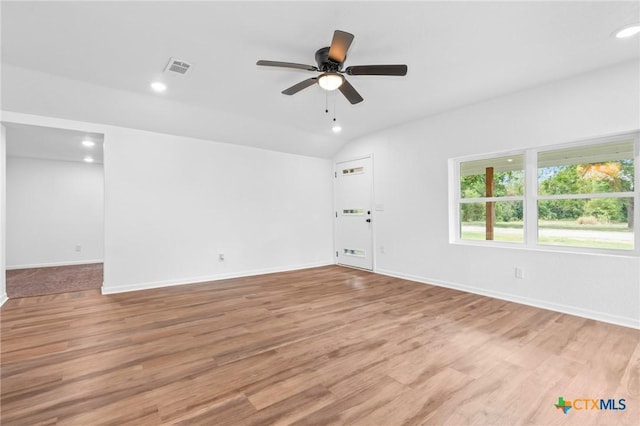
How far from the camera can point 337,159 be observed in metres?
6.39

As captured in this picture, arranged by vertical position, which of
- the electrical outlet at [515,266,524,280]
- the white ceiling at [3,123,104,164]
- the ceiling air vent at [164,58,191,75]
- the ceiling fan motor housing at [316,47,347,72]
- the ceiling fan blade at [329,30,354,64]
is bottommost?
the electrical outlet at [515,266,524,280]

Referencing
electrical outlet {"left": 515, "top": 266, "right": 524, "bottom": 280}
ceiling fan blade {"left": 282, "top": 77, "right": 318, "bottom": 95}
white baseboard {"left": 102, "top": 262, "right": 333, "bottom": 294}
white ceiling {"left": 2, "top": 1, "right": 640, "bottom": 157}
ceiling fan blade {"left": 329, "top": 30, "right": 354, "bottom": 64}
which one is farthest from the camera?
white baseboard {"left": 102, "top": 262, "right": 333, "bottom": 294}

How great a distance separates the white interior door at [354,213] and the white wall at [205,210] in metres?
0.28

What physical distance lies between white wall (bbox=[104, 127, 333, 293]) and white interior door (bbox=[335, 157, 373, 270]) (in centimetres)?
28

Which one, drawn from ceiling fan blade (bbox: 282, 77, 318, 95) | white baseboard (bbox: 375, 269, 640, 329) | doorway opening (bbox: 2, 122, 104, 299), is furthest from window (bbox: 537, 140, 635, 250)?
doorway opening (bbox: 2, 122, 104, 299)

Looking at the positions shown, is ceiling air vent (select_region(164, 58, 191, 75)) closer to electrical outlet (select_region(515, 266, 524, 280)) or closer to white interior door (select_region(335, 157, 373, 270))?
white interior door (select_region(335, 157, 373, 270))

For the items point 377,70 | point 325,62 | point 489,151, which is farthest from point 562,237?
point 325,62

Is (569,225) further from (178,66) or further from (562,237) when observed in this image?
(178,66)

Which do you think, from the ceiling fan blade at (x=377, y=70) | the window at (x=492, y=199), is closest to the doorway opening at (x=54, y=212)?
the ceiling fan blade at (x=377, y=70)

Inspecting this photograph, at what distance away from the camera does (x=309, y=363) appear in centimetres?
219

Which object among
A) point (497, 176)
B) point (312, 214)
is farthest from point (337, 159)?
point (497, 176)

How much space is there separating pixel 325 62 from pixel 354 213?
370cm

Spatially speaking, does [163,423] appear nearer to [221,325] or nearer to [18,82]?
[221,325]

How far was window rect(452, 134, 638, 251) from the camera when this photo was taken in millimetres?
3113
